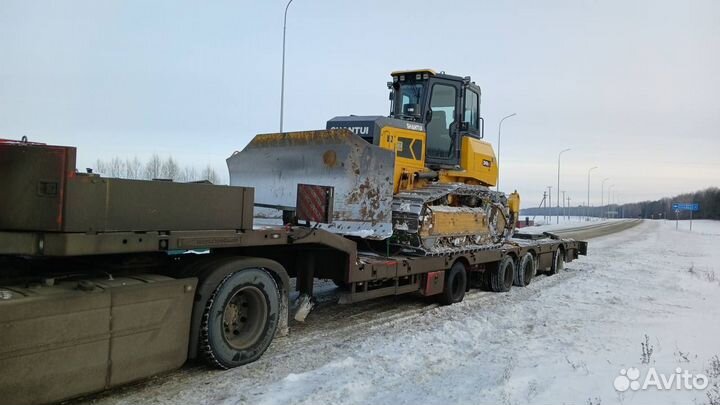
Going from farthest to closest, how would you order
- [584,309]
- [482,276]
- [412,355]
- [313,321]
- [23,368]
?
[482,276] → [584,309] → [313,321] → [412,355] → [23,368]

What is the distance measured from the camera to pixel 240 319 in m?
5.61

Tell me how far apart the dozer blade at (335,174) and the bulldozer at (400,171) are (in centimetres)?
2

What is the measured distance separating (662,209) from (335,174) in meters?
190

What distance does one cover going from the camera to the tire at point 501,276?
36.0 feet

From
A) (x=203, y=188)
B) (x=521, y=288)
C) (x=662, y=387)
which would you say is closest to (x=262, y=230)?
(x=203, y=188)

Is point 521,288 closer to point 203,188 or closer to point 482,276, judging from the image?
point 482,276

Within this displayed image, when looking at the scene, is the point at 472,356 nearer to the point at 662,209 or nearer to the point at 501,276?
the point at 501,276

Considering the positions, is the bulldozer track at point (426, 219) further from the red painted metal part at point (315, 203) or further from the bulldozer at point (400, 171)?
the red painted metal part at point (315, 203)

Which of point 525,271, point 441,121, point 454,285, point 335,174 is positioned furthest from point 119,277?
point 525,271

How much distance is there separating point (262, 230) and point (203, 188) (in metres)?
0.89

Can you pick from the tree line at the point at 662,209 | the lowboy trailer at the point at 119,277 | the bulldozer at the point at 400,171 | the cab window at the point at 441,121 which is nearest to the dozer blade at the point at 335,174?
the bulldozer at the point at 400,171

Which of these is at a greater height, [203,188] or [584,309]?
[203,188]

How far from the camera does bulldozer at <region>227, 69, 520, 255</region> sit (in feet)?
26.1

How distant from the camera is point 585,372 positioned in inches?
214
